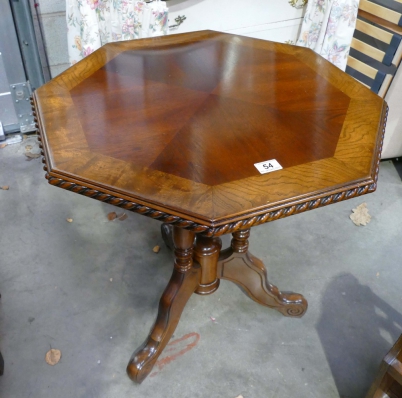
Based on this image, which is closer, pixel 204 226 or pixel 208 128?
pixel 204 226

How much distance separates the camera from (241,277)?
1.49 meters

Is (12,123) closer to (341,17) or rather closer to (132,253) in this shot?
(132,253)

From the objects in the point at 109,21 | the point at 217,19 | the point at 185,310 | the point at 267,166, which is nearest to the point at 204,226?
the point at 267,166

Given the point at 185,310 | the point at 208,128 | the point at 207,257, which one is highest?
the point at 208,128

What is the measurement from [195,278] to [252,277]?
235 millimetres

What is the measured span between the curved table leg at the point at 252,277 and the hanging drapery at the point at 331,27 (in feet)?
4.48

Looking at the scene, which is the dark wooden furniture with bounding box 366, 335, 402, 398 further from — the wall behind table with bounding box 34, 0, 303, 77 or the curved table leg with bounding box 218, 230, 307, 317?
the wall behind table with bounding box 34, 0, 303, 77

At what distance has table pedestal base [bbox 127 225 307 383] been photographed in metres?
1.31

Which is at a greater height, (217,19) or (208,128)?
(208,128)

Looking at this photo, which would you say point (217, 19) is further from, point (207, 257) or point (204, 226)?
point (204, 226)

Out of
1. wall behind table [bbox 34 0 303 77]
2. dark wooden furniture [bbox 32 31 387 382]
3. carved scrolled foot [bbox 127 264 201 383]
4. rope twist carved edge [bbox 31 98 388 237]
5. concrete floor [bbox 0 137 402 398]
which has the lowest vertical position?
concrete floor [bbox 0 137 402 398]

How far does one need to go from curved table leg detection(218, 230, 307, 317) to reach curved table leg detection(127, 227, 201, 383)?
0.42ft

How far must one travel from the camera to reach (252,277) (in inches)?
58.8

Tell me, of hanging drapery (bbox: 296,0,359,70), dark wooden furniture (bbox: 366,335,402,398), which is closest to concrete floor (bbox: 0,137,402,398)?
dark wooden furniture (bbox: 366,335,402,398)
